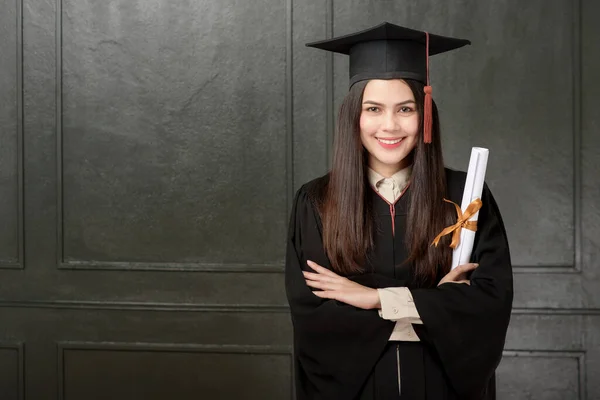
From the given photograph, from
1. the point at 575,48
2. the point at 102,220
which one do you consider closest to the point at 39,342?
the point at 102,220

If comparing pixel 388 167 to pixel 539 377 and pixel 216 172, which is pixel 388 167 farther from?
pixel 539 377

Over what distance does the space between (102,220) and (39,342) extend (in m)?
0.87

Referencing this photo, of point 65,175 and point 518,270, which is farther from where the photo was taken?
point 65,175

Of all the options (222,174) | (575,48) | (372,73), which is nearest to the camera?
(372,73)

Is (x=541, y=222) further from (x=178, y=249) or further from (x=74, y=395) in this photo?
(x=74, y=395)

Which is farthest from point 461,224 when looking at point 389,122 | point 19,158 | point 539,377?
point 19,158

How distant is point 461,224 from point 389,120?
378 mm

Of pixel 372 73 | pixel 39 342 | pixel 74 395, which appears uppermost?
pixel 372 73

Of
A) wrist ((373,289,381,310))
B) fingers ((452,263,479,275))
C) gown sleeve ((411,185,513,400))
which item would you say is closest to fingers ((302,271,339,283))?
wrist ((373,289,381,310))

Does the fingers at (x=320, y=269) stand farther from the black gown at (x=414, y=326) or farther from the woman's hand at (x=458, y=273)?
the woman's hand at (x=458, y=273)

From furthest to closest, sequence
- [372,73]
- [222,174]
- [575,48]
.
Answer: [222,174] → [575,48] → [372,73]

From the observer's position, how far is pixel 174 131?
13.3 ft

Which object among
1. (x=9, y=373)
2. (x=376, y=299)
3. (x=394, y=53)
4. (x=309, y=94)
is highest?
(x=309, y=94)

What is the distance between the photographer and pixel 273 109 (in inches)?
156
